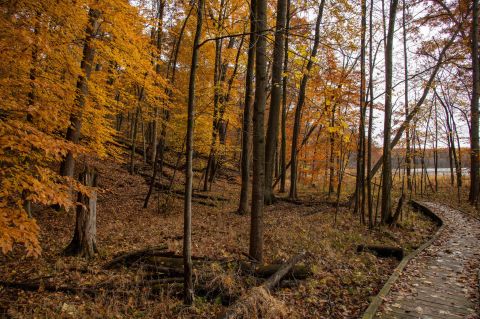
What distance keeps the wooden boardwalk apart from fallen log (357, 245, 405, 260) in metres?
0.43

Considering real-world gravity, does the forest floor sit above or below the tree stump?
below

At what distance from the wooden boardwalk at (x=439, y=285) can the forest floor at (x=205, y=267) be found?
0.48 m

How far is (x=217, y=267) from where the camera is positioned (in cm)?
607

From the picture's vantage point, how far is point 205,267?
6.12 m

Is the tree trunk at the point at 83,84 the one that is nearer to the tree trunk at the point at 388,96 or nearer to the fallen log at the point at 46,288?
the fallen log at the point at 46,288

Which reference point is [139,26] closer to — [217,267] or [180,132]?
[180,132]

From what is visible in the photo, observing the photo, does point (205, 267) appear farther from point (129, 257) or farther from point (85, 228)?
point (85, 228)

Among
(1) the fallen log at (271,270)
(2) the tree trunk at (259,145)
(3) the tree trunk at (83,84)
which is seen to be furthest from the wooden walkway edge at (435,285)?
(3) the tree trunk at (83,84)

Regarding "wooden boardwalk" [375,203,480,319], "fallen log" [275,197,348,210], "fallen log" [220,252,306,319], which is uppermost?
"fallen log" [275,197,348,210]

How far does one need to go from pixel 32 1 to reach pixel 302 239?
28.9 feet

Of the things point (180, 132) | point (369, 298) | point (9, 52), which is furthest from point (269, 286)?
point (180, 132)

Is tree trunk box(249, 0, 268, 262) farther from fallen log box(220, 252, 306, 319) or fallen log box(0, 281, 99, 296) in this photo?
fallen log box(0, 281, 99, 296)

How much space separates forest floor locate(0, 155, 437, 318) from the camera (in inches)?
196

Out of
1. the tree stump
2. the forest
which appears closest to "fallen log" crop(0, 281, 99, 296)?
the forest
